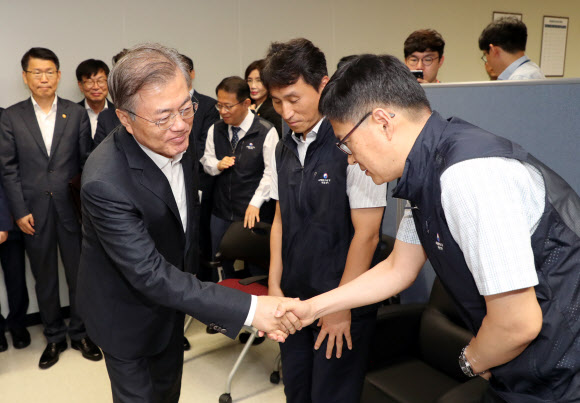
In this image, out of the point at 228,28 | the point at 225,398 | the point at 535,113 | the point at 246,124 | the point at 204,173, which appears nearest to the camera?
the point at 535,113

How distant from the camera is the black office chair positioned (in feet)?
6.84

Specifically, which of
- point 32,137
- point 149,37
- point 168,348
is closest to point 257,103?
point 149,37

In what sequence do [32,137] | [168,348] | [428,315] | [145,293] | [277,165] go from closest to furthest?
[145,293] → [168,348] → [277,165] → [428,315] → [32,137]

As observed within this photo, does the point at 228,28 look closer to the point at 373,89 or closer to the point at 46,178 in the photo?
the point at 46,178

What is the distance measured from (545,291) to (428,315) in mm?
1270

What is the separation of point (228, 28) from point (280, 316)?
3.51 meters

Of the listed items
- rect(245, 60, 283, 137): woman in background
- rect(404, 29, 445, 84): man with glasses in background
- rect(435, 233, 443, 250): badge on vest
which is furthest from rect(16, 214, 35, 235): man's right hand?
rect(435, 233, 443, 250): badge on vest

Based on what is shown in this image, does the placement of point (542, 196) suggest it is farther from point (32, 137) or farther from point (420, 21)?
point (420, 21)

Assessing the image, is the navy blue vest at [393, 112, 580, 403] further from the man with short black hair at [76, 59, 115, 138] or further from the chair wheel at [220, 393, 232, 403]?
the man with short black hair at [76, 59, 115, 138]

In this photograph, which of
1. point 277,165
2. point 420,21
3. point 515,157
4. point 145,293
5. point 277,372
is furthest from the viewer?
point 420,21

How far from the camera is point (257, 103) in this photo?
14.5ft

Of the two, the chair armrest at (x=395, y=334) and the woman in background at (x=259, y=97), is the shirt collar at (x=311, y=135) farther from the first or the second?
the woman in background at (x=259, y=97)

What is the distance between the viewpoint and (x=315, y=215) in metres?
1.79

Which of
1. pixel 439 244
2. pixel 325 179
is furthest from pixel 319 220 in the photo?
pixel 439 244
